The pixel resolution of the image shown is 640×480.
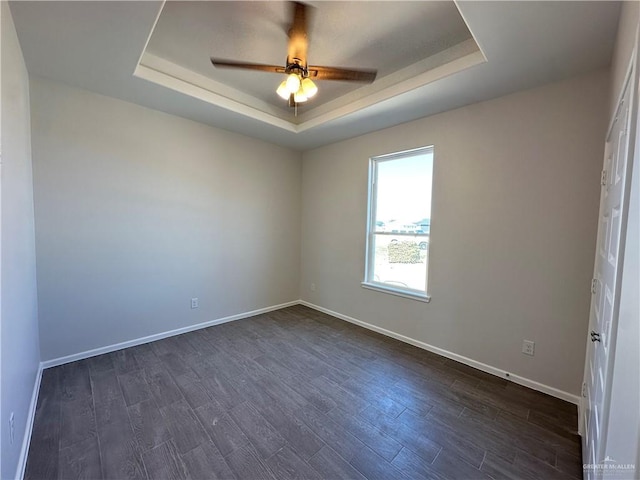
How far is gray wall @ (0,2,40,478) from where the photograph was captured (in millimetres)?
1280

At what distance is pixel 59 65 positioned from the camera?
2.10 m

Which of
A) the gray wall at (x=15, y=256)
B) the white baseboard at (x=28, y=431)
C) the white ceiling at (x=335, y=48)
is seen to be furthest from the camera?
the white ceiling at (x=335, y=48)

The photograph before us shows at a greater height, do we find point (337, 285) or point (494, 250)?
point (494, 250)

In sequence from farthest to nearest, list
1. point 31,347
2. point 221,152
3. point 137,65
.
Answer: point 221,152, point 137,65, point 31,347

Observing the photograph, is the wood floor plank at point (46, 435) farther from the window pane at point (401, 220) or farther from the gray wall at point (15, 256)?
the window pane at point (401, 220)

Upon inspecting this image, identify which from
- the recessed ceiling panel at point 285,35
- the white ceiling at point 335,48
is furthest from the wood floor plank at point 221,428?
the recessed ceiling panel at point 285,35

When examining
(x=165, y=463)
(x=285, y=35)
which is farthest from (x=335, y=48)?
(x=165, y=463)

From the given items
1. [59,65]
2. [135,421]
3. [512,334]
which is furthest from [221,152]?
[512,334]

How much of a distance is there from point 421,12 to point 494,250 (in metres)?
2.03

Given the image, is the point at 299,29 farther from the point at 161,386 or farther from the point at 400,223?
the point at 161,386

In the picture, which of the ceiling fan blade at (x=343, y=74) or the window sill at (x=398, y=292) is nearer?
the ceiling fan blade at (x=343, y=74)

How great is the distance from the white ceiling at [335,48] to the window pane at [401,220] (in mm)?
569

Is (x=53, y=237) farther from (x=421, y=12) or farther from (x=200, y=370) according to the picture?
(x=421, y=12)

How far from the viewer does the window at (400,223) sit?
303cm
